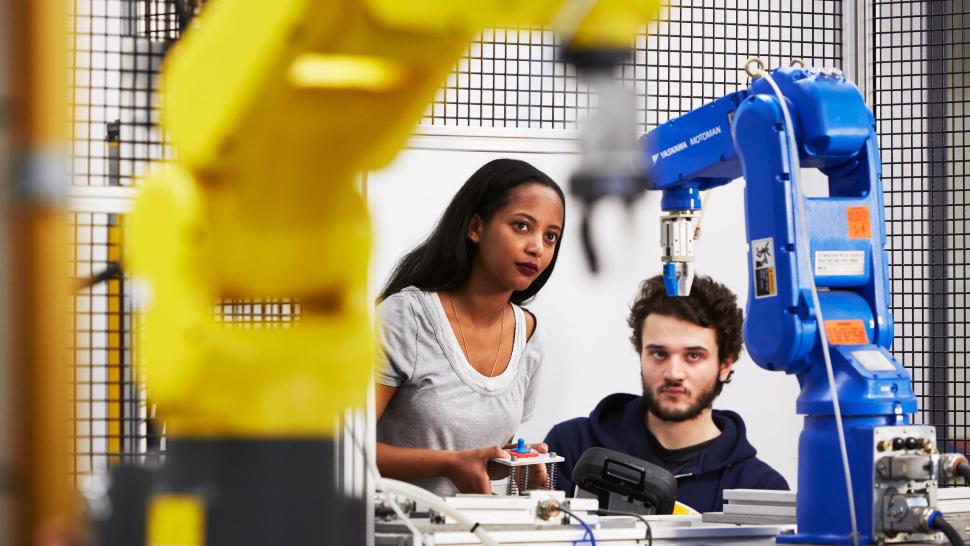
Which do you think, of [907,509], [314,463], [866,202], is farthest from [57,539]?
[866,202]

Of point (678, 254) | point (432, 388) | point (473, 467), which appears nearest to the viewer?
point (678, 254)

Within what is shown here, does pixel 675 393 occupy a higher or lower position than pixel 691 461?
higher

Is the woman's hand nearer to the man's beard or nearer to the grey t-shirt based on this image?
the grey t-shirt

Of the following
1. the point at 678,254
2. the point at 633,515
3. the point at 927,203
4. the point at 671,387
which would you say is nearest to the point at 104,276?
the point at 633,515

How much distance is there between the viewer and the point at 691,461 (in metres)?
3.65

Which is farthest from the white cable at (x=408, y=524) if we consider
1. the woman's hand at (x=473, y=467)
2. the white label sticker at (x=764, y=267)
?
the white label sticker at (x=764, y=267)

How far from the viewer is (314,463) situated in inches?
44.0

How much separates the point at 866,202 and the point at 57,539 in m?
2.02

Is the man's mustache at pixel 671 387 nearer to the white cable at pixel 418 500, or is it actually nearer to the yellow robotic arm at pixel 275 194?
the white cable at pixel 418 500

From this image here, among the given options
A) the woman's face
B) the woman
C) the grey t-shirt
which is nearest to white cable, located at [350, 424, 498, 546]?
the woman

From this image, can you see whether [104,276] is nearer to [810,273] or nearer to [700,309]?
[810,273]

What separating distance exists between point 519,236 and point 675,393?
2.30 feet

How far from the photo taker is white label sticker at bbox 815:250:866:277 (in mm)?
2525

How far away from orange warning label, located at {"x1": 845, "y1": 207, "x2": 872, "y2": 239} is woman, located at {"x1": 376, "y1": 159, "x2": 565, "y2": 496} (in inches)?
38.0
